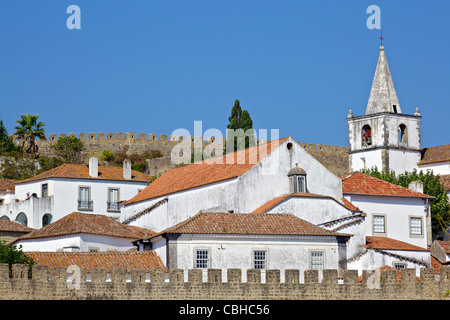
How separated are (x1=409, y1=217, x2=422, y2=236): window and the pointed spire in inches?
1031

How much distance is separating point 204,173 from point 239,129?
35.9 meters

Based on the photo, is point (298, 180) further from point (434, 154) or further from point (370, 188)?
point (434, 154)

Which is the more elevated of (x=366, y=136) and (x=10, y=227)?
(x=366, y=136)

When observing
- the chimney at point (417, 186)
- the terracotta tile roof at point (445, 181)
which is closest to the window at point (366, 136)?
the terracotta tile roof at point (445, 181)

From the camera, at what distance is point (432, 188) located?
8362 cm

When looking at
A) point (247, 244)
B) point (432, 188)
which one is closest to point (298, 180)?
point (247, 244)

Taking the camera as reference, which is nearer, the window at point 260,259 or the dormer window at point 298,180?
the window at point 260,259

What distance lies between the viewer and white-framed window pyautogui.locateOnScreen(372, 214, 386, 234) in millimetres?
71875

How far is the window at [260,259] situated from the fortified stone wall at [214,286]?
15.1 ft

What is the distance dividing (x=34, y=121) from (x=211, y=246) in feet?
179

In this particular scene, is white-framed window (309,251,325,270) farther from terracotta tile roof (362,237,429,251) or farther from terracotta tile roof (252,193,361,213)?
terracotta tile roof (362,237,429,251)

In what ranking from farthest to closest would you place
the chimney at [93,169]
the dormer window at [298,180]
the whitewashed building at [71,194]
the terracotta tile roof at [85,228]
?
Answer: the chimney at [93,169]
the whitewashed building at [71,194]
the dormer window at [298,180]
the terracotta tile roof at [85,228]

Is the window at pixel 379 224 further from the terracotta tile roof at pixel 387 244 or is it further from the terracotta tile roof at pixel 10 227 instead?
the terracotta tile roof at pixel 10 227

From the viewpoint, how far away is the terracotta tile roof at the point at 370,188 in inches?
2849
